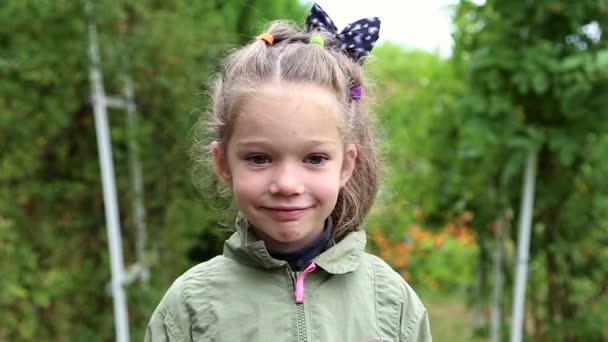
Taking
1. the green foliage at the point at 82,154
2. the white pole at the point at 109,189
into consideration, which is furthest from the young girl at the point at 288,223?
the white pole at the point at 109,189

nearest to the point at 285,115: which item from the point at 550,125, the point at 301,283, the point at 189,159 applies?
the point at 301,283

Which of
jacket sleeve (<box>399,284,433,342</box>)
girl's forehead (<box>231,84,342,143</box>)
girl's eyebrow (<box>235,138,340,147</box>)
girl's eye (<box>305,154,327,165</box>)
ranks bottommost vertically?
jacket sleeve (<box>399,284,433,342</box>)

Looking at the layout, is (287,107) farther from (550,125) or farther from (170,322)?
(550,125)

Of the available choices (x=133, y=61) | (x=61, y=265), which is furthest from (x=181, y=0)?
(x=61, y=265)

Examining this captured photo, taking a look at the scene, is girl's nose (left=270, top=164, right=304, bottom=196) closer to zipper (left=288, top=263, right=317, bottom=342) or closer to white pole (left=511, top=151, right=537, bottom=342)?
zipper (left=288, top=263, right=317, bottom=342)

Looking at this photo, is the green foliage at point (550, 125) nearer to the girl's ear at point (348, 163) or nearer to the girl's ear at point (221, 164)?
the girl's ear at point (348, 163)

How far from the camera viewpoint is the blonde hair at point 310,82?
1693mm

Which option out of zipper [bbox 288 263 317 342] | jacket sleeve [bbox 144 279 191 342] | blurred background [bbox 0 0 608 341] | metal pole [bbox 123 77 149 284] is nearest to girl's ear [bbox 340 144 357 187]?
zipper [bbox 288 263 317 342]

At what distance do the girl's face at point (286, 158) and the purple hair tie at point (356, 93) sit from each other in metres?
0.13

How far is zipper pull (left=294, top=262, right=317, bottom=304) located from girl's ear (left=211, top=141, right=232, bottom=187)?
251mm

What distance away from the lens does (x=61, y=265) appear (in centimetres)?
354

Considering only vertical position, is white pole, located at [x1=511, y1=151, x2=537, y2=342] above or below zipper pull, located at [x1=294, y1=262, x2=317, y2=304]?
below

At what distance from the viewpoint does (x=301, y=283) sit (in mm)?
1709

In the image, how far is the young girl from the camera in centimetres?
164
